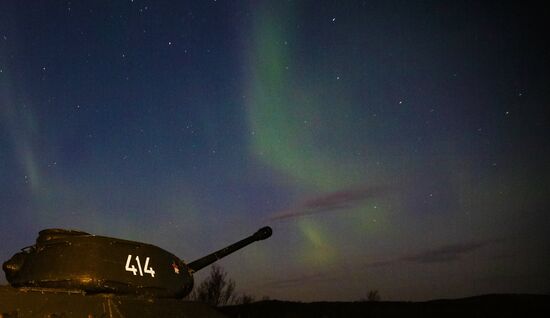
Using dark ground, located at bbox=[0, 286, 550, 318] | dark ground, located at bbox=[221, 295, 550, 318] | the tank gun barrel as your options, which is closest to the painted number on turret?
dark ground, located at bbox=[0, 286, 550, 318]

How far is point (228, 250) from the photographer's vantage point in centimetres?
1005

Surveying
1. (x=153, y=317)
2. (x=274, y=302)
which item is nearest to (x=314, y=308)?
(x=274, y=302)

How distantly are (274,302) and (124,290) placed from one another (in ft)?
55.8

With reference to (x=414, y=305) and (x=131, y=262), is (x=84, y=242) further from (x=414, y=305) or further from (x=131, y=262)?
(x=414, y=305)

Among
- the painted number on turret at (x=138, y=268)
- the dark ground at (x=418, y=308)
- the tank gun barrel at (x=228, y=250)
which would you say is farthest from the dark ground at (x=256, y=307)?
the tank gun barrel at (x=228, y=250)

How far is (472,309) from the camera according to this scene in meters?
17.6

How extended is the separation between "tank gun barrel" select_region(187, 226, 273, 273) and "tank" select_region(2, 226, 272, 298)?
5.06ft

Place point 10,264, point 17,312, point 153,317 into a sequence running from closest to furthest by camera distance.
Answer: point 17,312
point 153,317
point 10,264

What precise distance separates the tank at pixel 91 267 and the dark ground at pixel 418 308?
40.5 feet

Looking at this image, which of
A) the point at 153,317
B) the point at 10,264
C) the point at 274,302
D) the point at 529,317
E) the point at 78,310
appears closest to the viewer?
the point at 78,310

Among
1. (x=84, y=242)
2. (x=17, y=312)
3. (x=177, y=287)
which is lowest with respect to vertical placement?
(x=17, y=312)

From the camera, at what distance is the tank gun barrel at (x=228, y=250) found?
9.41 metres

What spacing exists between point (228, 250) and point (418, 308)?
11927mm

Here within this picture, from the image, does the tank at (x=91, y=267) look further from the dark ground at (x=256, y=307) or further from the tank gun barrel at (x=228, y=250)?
the tank gun barrel at (x=228, y=250)
